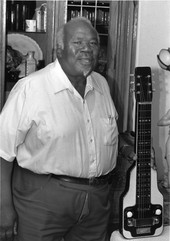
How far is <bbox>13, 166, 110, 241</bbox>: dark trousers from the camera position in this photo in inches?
62.0

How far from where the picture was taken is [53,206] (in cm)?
158

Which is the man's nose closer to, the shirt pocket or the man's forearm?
the shirt pocket

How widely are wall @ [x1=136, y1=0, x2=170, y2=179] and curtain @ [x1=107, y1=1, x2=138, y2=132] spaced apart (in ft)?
0.58

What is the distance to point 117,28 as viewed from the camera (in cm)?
277

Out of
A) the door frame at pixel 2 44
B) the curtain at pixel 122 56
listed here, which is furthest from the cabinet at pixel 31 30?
the curtain at pixel 122 56

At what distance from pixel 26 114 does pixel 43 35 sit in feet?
4.64

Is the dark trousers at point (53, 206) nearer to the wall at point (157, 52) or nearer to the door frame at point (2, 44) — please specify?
the wall at point (157, 52)

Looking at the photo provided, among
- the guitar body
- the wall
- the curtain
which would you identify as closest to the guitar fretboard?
the guitar body

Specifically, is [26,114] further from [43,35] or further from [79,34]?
[43,35]

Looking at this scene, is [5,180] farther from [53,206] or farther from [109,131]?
[109,131]

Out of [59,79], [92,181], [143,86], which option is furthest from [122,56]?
[92,181]

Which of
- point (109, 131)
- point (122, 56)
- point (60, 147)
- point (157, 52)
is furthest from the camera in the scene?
point (122, 56)

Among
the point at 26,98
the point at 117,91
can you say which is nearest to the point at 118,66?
the point at 117,91

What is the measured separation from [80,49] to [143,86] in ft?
1.02
